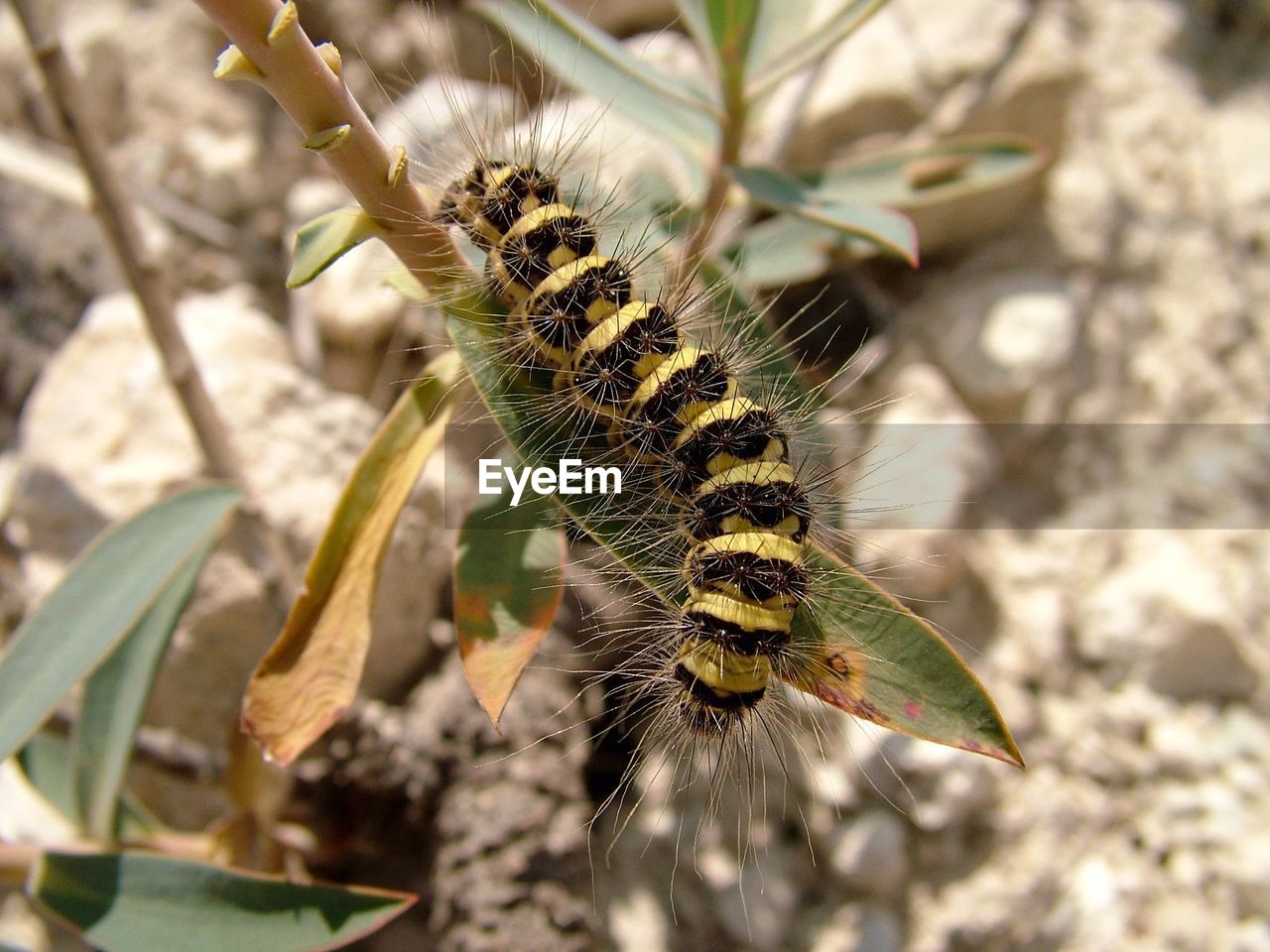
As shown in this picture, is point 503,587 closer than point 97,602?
Yes

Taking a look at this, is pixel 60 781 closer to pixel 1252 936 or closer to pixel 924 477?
pixel 924 477

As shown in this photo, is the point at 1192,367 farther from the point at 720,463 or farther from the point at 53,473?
the point at 53,473

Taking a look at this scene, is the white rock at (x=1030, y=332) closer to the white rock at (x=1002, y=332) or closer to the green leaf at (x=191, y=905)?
the white rock at (x=1002, y=332)

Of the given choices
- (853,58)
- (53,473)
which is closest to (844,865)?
(53,473)

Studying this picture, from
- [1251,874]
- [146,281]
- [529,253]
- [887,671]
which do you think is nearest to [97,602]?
[146,281]

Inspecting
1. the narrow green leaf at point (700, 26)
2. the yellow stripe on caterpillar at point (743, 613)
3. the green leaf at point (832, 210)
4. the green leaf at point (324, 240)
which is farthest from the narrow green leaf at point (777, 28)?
the yellow stripe on caterpillar at point (743, 613)

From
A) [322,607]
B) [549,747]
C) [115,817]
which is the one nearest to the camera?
[322,607]
